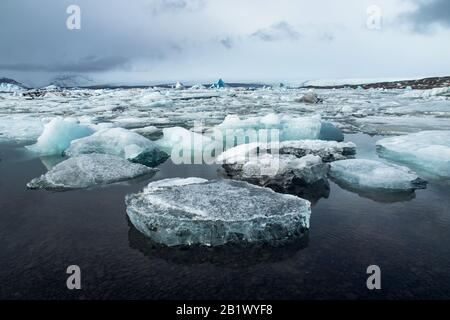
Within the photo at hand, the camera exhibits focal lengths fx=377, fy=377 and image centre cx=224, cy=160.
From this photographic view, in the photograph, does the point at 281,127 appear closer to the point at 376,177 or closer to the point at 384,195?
the point at 376,177

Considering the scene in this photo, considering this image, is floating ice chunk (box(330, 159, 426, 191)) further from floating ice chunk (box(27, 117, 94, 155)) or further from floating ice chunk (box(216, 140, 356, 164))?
floating ice chunk (box(27, 117, 94, 155))

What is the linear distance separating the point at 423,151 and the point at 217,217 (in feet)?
15.4

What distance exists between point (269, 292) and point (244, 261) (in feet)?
1.49

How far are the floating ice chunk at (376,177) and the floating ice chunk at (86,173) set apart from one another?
9.71 feet

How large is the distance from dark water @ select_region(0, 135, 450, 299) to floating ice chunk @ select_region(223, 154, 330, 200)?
505 millimetres

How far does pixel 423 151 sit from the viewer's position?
253 inches

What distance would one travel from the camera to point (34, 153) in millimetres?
7543

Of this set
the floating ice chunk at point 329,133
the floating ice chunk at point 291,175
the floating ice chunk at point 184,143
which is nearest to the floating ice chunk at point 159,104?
the floating ice chunk at point 184,143

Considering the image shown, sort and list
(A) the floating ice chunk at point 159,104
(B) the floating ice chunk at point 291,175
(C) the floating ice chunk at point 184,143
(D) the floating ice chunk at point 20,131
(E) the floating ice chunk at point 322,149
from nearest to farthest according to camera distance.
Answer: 1. (B) the floating ice chunk at point 291,175
2. (E) the floating ice chunk at point 322,149
3. (C) the floating ice chunk at point 184,143
4. (D) the floating ice chunk at point 20,131
5. (A) the floating ice chunk at point 159,104

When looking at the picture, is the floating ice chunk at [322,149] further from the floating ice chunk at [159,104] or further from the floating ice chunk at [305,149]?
the floating ice chunk at [159,104]

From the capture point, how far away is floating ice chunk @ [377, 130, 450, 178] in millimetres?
5902

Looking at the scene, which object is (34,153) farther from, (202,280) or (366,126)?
(366,126)

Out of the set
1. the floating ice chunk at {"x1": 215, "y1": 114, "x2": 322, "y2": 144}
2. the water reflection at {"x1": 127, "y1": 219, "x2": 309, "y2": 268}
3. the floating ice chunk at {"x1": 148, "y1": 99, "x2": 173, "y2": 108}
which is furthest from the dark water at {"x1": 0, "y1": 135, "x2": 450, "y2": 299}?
the floating ice chunk at {"x1": 148, "y1": 99, "x2": 173, "y2": 108}

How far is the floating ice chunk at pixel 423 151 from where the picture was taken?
19.4 ft
